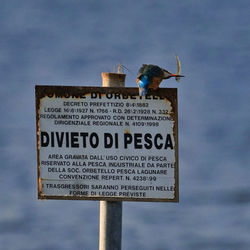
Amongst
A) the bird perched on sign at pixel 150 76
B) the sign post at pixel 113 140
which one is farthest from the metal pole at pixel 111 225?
the bird perched on sign at pixel 150 76

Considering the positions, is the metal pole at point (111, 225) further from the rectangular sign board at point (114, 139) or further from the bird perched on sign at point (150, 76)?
the bird perched on sign at point (150, 76)

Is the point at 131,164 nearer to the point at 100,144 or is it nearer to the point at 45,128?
the point at 100,144

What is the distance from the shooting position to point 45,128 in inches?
119

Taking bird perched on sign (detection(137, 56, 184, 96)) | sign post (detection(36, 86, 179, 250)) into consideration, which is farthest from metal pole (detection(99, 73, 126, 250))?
bird perched on sign (detection(137, 56, 184, 96))

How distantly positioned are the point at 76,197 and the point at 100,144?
421 mm

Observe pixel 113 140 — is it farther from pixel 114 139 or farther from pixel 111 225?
pixel 111 225

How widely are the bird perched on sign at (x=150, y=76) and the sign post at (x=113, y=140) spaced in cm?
5

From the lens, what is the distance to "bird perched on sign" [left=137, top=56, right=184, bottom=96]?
115 inches

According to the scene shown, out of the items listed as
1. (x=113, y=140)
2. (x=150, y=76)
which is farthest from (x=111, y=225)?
(x=150, y=76)

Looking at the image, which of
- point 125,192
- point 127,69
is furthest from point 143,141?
point 127,69

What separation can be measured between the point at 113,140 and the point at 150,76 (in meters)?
0.52

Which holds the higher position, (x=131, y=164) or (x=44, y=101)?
(x=44, y=101)

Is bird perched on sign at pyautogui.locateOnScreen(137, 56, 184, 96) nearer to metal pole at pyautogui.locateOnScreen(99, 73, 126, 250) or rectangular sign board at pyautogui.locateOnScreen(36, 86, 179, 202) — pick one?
rectangular sign board at pyautogui.locateOnScreen(36, 86, 179, 202)

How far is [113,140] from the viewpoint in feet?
9.85
